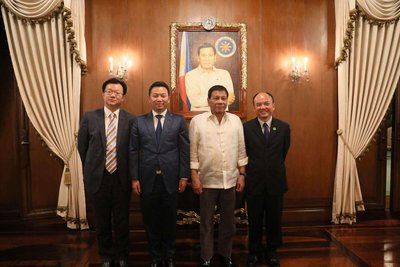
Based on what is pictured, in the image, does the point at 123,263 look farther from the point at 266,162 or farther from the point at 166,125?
the point at 266,162

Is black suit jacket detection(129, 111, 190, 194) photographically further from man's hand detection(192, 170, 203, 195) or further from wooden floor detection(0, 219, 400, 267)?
wooden floor detection(0, 219, 400, 267)

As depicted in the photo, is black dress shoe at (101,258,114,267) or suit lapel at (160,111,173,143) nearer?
suit lapel at (160,111,173,143)

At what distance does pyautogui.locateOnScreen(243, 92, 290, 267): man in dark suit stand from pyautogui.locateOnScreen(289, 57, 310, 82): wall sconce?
1.37m

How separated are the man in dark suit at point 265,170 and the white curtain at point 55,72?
6.53ft

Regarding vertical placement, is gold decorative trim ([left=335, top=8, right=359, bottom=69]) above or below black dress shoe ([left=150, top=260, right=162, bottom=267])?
above

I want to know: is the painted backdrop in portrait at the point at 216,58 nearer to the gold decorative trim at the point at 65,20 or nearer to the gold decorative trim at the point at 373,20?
the gold decorative trim at the point at 65,20

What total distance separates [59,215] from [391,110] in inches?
171

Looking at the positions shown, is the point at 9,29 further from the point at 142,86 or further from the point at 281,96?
the point at 281,96

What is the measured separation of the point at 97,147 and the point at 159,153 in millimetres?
491

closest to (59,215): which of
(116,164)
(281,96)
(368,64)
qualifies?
(116,164)

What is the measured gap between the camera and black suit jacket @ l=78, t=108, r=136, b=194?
2.63m

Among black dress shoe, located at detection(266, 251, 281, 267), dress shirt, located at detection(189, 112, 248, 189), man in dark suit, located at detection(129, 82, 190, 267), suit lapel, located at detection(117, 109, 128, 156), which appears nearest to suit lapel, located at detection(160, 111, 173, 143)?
man in dark suit, located at detection(129, 82, 190, 267)

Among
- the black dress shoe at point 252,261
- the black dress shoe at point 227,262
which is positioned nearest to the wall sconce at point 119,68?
the black dress shoe at point 227,262

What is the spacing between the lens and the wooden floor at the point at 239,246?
117 inches
